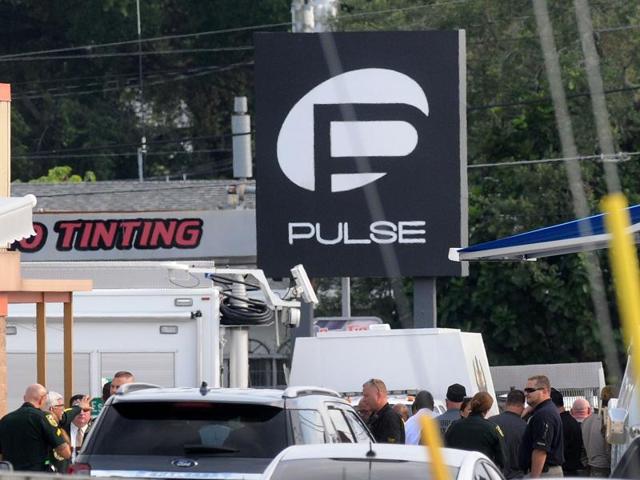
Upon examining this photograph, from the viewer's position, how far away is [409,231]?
790 inches

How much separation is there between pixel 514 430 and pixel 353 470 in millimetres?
5107

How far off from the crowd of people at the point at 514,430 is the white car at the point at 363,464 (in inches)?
132

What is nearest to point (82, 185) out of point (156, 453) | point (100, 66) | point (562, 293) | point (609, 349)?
point (562, 293)

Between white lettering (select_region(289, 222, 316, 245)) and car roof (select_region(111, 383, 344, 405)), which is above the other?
Result: white lettering (select_region(289, 222, 316, 245))

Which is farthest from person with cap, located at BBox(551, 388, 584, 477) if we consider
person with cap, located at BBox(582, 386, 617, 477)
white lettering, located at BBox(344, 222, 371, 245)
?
white lettering, located at BBox(344, 222, 371, 245)

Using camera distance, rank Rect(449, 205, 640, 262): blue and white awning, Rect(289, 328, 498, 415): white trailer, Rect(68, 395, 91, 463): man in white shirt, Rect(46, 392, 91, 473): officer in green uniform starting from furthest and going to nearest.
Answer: Rect(289, 328, 498, 415): white trailer < Rect(68, 395, 91, 463): man in white shirt < Rect(46, 392, 91, 473): officer in green uniform < Rect(449, 205, 640, 262): blue and white awning

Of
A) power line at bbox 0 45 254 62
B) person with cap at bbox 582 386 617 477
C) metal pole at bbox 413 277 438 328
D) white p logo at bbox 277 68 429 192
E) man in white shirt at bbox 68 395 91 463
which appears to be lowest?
person with cap at bbox 582 386 617 477

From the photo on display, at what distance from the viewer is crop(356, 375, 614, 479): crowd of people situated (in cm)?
1139

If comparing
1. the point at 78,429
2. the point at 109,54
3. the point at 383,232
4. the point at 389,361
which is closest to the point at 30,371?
the point at 78,429

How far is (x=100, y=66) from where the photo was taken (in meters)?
56.0

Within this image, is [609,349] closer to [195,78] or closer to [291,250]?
[291,250]

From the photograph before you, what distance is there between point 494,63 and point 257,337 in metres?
14.0

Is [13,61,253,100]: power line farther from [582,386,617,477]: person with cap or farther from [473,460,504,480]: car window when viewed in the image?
[473,460,504,480]: car window

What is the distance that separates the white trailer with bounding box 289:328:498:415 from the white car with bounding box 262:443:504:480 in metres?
7.83
